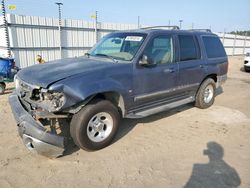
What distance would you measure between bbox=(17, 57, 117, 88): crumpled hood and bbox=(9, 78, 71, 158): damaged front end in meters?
0.12

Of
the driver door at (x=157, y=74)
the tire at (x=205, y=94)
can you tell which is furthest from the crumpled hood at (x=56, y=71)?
the tire at (x=205, y=94)

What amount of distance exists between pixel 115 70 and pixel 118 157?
1.46 metres

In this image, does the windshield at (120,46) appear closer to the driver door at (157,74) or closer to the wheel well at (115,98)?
the driver door at (157,74)

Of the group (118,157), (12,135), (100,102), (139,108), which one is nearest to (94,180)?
(118,157)

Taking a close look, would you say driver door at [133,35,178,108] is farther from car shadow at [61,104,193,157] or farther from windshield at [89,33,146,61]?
car shadow at [61,104,193,157]

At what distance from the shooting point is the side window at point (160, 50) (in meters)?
4.48

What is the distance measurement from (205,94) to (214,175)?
3.42m

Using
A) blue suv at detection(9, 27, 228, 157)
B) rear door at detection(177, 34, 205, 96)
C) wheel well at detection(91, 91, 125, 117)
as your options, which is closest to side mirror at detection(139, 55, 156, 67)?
blue suv at detection(9, 27, 228, 157)

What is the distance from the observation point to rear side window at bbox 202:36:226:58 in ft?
19.7

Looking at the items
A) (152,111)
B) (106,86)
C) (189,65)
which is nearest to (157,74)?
(152,111)

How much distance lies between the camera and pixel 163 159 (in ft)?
12.1

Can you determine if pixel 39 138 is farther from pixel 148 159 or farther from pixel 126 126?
pixel 126 126

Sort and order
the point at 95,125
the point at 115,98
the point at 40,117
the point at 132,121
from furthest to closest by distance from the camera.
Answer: the point at 132,121
the point at 115,98
the point at 95,125
the point at 40,117

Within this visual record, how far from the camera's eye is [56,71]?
369 centimetres
